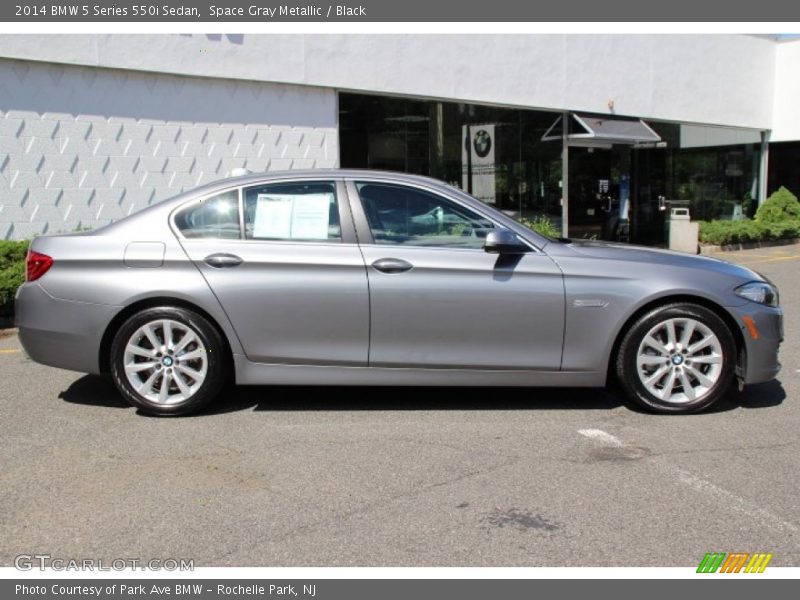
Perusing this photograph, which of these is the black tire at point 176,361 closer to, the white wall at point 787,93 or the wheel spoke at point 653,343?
the wheel spoke at point 653,343

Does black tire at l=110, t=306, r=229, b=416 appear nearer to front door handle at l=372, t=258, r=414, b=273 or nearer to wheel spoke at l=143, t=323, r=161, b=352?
wheel spoke at l=143, t=323, r=161, b=352

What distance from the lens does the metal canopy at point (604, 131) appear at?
1662 cm

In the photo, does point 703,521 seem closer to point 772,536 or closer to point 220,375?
point 772,536

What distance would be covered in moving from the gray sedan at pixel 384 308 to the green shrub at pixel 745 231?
565 inches

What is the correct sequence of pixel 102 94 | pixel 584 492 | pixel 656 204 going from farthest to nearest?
pixel 656 204 → pixel 102 94 → pixel 584 492

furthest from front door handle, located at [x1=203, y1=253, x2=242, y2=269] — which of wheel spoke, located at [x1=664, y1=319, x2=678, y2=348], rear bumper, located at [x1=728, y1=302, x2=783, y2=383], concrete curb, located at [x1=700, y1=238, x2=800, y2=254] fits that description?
concrete curb, located at [x1=700, y1=238, x2=800, y2=254]

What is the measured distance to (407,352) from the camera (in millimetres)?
5023

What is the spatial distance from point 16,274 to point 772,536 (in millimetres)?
8000

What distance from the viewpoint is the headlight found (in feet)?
16.8

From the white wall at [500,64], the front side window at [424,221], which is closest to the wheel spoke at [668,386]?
the front side window at [424,221]

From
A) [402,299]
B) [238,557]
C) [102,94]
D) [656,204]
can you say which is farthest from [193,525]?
[656,204]

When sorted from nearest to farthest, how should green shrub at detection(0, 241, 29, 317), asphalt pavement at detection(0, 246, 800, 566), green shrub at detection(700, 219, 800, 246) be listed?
asphalt pavement at detection(0, 246, 800, 566), green shrub at detection(0, 241, 29, 317), green shrub at detection(700, 219, 800, 246)

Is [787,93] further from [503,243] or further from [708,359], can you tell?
[503,243]
